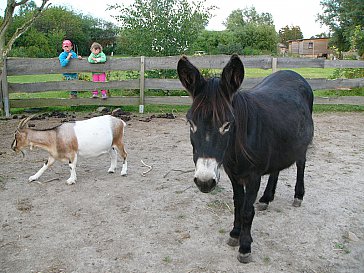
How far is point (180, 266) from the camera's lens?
312cm

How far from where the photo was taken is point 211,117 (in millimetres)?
2490

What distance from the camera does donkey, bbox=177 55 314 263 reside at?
2506 millimetres

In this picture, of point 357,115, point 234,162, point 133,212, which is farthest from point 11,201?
point 357,115

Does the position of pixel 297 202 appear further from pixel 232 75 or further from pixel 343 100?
pixel 343 100

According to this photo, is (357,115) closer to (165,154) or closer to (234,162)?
(165,154)

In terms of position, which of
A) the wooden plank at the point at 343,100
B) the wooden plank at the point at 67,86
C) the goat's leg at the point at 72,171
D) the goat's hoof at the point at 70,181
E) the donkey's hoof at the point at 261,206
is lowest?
the donkey's hoof at the point at 261,206

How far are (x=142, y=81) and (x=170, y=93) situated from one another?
1647 millimetres

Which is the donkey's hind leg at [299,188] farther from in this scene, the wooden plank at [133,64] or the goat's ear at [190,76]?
the wooden plank at [133,64]

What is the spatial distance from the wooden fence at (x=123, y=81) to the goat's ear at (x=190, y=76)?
712 cm

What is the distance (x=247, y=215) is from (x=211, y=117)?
1155mm

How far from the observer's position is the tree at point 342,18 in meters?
36.7

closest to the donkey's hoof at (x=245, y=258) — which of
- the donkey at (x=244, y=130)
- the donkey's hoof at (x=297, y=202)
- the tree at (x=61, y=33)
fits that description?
the donkey at (x=244, y=130)

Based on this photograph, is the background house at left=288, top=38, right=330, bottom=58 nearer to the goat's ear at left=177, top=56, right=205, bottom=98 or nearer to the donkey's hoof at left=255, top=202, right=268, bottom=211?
the donkey's hoof at left=255, top=202, right=268, bottom=211

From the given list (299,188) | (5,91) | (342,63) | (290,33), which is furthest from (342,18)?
(290,33)
